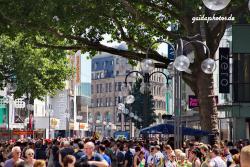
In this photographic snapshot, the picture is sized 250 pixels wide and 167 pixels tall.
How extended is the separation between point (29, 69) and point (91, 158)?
128ft

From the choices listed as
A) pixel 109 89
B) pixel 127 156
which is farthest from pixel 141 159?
pixel 109 89

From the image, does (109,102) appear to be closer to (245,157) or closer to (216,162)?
(216,162)

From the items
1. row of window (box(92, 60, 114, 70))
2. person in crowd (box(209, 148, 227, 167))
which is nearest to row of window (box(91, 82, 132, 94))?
row of window (box(92, 60, 114, 70))

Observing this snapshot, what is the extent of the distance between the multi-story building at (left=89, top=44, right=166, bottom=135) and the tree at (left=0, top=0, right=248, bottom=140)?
5289 inches

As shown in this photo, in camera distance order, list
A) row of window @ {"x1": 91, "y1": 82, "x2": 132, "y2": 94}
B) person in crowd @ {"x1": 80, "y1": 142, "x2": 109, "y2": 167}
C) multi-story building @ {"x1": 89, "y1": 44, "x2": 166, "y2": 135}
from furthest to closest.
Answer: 1. row of window @ {"x1": 91, "y1": 82, "x2": 132, "y2": 94}
2. multi-story building @ {"x1": 89, "y1": 44, "x2": 166, "y2": 135}
3. person in crowd @ {"x1": 80, "y1": 142, "x2": 109, "y2": 167}

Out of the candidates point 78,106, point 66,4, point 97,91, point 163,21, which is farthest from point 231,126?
point 97,91

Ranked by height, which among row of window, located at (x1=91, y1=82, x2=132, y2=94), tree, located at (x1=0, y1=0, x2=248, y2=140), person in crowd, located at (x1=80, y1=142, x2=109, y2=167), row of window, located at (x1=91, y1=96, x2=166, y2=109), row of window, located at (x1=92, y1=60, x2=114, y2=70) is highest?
row of window, located at (x1=92, y1=60, x2=114, y2=70)

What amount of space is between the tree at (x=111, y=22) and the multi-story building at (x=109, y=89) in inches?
5289

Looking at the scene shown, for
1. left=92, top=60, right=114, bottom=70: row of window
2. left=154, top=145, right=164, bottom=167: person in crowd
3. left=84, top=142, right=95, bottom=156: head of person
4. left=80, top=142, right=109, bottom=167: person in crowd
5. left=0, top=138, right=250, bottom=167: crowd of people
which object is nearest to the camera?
left=0, top=138, right=250, bottom=167: crowd of people

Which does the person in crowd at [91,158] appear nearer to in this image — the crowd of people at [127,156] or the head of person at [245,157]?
the crowd of people at [127,156]

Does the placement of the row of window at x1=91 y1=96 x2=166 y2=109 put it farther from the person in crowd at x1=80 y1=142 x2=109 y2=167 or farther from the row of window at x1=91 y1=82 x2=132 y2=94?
the person in crowd at x1=80 y1=142 x2=109 y2=167

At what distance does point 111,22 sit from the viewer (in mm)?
32281

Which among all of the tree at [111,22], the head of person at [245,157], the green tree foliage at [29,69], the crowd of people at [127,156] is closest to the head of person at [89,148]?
the crowd of people at [127,156]

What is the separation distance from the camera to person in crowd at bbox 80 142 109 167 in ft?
39.4
